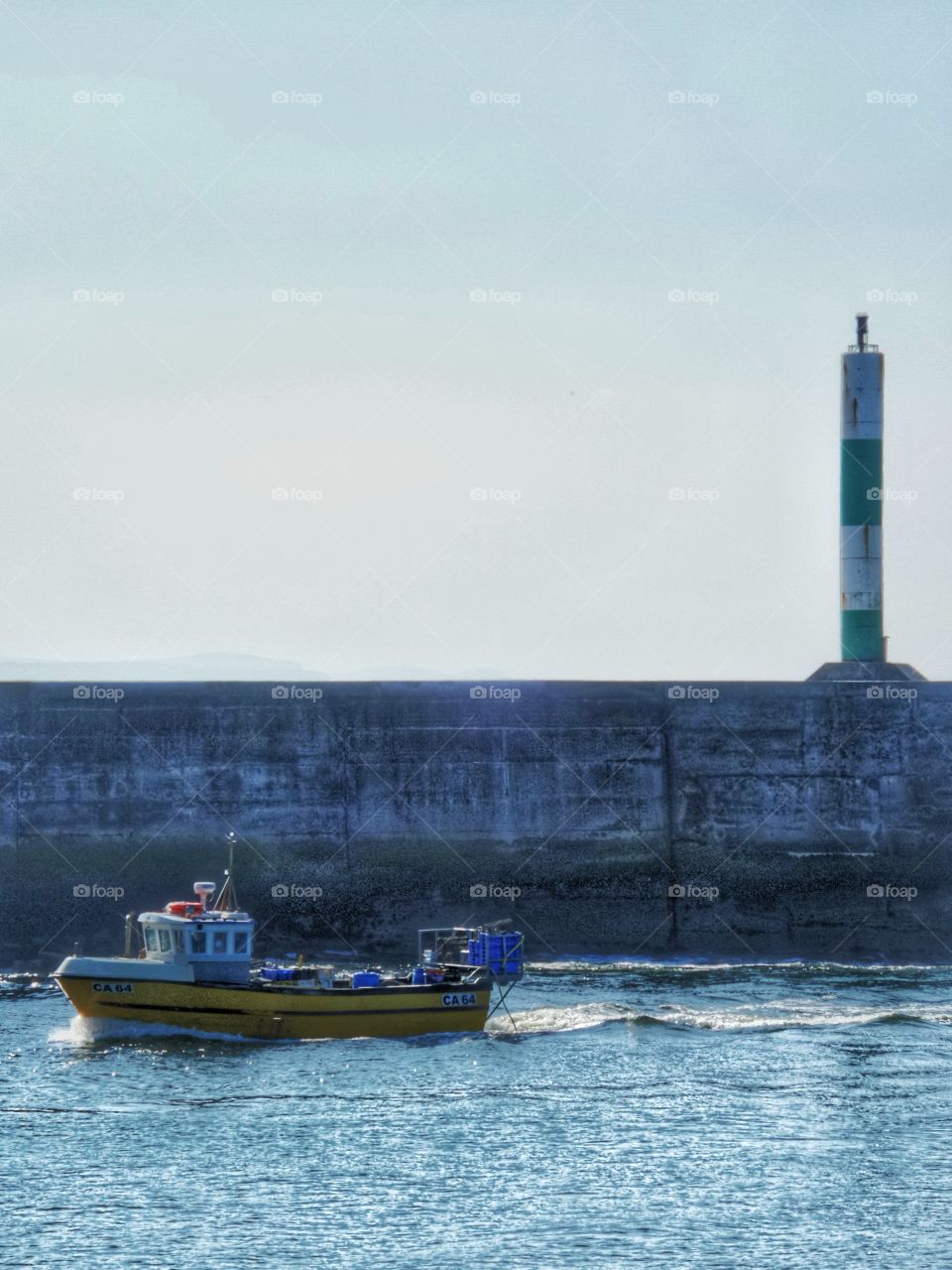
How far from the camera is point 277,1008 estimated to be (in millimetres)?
34344

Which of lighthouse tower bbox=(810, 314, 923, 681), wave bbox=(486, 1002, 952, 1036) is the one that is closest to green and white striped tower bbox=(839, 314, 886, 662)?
lighthouse tower bbox=(810, 314, 923, 681)

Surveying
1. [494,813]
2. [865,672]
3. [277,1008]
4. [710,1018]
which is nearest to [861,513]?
[865,672]

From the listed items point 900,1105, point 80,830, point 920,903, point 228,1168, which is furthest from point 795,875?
point 228,1168

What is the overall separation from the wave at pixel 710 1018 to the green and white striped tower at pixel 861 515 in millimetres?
14188

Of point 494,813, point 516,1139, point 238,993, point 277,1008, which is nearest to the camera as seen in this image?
point 516,1139

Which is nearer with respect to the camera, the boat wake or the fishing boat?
the fishing boat

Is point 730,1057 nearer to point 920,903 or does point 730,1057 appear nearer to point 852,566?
point 920,903

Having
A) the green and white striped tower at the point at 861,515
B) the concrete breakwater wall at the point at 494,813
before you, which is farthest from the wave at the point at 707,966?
the green and white striped tower at the point at 861,515

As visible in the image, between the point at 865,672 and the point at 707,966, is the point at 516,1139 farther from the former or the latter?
the point at 865,672

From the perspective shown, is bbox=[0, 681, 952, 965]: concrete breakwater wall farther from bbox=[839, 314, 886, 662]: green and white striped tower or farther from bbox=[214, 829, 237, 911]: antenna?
bbox=[839, 314, 886, 662]: green and white striped tower

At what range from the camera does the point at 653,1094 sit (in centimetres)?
3039

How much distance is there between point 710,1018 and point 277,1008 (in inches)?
317

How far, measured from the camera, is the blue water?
78.4ft

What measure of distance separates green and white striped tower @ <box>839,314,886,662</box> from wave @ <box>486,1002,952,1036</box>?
14188 mm
